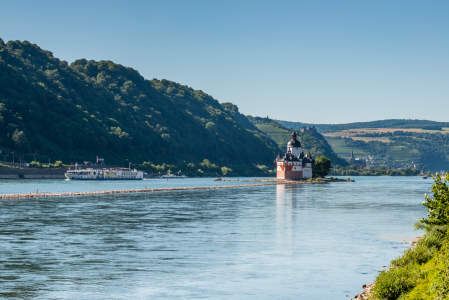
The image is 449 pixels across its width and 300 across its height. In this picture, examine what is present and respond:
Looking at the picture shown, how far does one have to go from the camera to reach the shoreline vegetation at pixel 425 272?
16875mm

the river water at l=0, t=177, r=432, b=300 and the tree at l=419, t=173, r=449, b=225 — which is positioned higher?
the tree at l=419, t=173, r=449, b=225

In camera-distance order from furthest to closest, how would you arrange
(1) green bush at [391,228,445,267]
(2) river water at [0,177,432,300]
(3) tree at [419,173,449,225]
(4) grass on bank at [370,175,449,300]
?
(2) river water at [0,177,432,300], (3) tree at [419,173,449,225], (1) green bush at [391,228,445,267], (4) grass on bank at [370,175,449,300]

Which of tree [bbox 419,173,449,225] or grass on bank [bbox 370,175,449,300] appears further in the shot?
tree [bbox 419,173,449,225]

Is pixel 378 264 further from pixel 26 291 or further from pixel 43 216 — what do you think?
pixel 43 216

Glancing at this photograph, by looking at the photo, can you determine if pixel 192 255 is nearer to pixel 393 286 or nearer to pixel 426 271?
pixel 393 286

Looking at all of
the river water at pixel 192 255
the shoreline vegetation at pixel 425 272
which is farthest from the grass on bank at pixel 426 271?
the river water at pixel 192 255

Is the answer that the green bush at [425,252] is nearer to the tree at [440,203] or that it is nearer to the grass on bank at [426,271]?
the grass on bank at [426,271]

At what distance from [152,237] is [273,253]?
11.4 m

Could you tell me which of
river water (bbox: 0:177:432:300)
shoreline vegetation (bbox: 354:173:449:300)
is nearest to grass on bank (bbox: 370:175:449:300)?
shoreline vegetation (bbox: 354:173:449:300)

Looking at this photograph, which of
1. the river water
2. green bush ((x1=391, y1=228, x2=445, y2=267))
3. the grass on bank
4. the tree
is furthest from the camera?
the river water

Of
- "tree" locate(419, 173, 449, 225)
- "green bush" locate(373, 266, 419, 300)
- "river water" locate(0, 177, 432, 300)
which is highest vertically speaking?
"tree" locate(419, 173, 449, 225)

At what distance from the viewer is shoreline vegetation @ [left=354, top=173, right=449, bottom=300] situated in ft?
55.4

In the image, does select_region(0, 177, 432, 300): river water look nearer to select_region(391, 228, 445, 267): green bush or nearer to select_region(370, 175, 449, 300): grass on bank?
select_region(391, 228, 445, 267): green bush

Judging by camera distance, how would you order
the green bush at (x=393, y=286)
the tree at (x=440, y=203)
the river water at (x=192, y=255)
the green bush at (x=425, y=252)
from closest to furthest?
the green bush at (x=393, y=286) < the green bush at (x=425, y=252) < the tree at (x=440, y=203) < the river water at (x=192, y=255)
